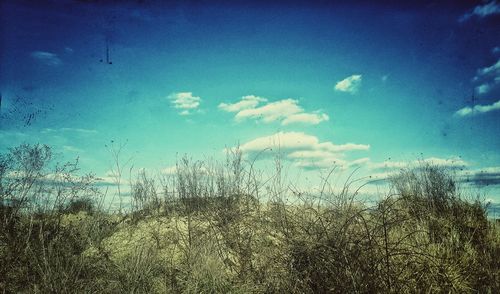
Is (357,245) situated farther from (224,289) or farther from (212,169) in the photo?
(212,169)

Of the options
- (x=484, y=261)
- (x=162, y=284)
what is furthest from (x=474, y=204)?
(x=162, y=284)

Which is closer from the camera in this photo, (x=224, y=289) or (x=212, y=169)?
(x=224, y=289)

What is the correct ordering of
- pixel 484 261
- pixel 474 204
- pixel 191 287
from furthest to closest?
pixel 474 204 < pixel 484 261 < pixel 191 287

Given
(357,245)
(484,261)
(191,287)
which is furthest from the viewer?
(484,261)

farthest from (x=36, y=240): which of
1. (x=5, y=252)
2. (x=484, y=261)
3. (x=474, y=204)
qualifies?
(x=474, y=204)

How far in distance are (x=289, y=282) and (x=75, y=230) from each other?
4.87m

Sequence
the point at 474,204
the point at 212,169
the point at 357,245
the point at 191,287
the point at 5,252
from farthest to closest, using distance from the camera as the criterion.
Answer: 1. the point at 212,169
2. the point at 474,204
3. the point at 5,252
4. the point at 191,287
5. the point at 357,245

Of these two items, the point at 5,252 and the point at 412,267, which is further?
the point at 5,252

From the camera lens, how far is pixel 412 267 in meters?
3.24

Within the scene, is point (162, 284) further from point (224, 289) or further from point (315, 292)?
point (315, 292)

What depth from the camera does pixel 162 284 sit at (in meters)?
3.86

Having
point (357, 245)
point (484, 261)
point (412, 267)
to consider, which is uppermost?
point (357, 245)

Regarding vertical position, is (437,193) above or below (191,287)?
above

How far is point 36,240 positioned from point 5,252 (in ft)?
1.88
